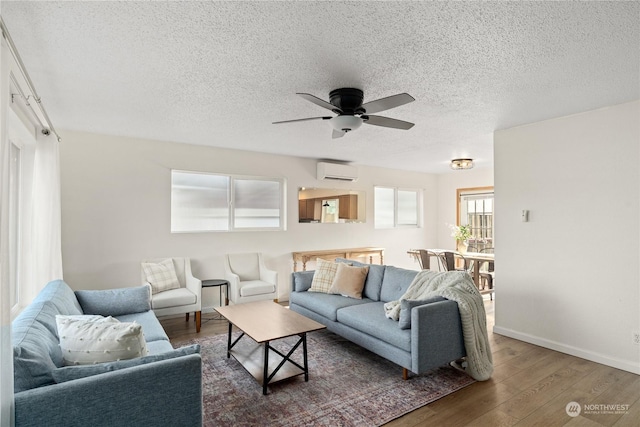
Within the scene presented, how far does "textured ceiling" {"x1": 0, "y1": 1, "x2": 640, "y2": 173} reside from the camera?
5.74ft

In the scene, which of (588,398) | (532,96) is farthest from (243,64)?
(588,398)

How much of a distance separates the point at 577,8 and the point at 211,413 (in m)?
3.25

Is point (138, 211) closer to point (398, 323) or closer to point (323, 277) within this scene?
point (323, 277)

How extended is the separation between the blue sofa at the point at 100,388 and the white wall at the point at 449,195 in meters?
6.89

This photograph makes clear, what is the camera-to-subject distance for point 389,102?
2.38 metres

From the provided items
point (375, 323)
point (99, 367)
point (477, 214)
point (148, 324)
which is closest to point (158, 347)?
point (148, 324)

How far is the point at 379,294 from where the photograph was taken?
154 inches

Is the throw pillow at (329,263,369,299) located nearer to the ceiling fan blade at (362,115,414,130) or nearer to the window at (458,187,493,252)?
the ceiling fan blade at (362,115,414,130)

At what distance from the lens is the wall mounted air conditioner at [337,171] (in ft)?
19.4

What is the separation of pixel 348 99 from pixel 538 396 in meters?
2.75

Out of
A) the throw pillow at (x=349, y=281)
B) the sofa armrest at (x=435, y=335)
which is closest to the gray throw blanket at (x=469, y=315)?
the sofa armrest at (x=435, y=335)

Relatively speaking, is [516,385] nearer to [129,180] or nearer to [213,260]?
[213,260]

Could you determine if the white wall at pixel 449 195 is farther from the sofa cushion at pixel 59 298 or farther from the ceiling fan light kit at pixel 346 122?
the sofa cushion at pixel 59 298

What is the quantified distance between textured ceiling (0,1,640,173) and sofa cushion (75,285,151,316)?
1780mm
